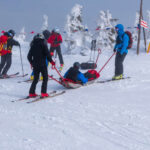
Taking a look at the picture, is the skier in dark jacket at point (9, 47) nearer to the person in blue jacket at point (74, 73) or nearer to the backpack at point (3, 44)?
the backpack at point (3, 44)

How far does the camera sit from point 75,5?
40.6 metres

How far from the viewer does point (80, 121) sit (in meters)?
4.38

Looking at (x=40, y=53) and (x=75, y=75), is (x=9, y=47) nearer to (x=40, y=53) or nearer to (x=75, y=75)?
(x=75, y=75)

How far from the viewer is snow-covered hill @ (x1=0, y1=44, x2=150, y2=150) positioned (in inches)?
132

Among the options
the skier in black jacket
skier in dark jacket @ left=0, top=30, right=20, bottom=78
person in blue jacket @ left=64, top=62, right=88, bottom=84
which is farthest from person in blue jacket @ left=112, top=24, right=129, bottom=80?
→ skier in dark jacket @ left=0, top=30, right=20, bottom=78

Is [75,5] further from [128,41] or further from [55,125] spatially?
[55,125]

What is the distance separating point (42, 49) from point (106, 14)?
38484 millimetres

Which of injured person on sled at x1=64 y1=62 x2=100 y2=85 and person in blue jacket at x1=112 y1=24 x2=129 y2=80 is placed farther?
person in blue jacket at x1=112 y1=24 x2=129 y2=80

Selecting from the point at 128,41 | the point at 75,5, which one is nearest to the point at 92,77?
the point at 128,41

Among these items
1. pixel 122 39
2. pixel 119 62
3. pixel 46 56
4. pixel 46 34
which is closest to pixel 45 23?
pixel 46 34

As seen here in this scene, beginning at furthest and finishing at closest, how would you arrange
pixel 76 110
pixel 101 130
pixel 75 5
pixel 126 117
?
pixel 75 5 → pixel 76 110 → pixel 126 117 → pixel 101 130

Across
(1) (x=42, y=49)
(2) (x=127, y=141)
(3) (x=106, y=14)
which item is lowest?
(2) (x=127, y=141)

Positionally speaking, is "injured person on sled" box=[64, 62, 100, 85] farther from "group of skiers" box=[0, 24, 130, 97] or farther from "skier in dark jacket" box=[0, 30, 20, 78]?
"skier in dark jacket" box=[0, 30, 20, 78]

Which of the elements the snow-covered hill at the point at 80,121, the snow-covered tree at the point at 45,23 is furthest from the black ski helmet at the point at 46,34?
the snow-covered tree at the point at 45,23
